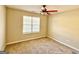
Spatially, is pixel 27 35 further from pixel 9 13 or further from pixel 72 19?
pixel 72 19

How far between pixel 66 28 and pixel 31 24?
89.6 inches

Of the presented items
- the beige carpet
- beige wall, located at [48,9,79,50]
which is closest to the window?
beige wall, located at [48,9,79,50]

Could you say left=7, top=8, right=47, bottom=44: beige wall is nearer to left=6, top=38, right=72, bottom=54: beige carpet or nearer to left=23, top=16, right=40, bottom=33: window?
left=23, top=16, right=40, bottom=33: window

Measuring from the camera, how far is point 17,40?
4.57m

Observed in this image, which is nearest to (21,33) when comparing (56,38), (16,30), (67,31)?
(16,30)

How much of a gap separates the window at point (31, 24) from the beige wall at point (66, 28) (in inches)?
38.0

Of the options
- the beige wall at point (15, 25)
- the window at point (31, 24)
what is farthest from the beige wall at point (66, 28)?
the beige wall at point (15, 25)

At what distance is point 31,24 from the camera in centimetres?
543

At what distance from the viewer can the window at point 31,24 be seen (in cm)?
502

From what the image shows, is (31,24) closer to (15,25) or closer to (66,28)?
(15,25)

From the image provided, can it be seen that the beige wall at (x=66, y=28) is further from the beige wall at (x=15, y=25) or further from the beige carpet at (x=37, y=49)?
the beige wall at (x=15, y=25)

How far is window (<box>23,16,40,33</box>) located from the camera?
5023 mm

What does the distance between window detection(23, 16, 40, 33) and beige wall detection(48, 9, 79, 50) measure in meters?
0.97

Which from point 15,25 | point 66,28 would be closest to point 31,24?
point 15,25
